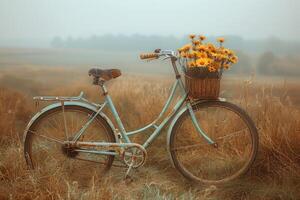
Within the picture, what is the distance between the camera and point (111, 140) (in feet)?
9.72

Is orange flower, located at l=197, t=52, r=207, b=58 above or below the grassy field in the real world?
above

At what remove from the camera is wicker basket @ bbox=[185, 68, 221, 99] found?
9.12 ft

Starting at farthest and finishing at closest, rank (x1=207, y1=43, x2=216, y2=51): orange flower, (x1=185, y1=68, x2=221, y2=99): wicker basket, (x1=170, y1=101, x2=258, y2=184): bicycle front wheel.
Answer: (x1=170, y1=101, x2=258, y2=184): bicycle front wheel → (x1=207, y1=43, x2=216, y2=51): orange flower → (x1=185, y1=68, x2=221, y2=99): wicker basket

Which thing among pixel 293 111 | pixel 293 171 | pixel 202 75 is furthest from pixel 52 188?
pixel 293 111

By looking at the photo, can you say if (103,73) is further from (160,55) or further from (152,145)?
(152,145)

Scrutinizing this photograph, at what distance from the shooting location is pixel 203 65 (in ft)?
9.18

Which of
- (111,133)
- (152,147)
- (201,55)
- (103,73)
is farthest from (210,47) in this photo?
(152,147)

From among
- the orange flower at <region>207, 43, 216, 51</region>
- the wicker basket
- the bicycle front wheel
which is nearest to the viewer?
the wicker basket

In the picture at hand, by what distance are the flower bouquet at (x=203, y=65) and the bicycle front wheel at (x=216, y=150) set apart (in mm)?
201

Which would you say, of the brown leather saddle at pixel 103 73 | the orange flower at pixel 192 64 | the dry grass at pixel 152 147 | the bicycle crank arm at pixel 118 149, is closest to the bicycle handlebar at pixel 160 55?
the orange flower at pixel 192 64

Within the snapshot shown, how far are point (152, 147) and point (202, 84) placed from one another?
3.47ft

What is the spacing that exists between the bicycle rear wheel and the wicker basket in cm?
63

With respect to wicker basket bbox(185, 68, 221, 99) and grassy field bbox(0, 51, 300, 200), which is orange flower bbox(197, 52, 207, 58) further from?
grassy field bbox(0, 51, 300, 200)

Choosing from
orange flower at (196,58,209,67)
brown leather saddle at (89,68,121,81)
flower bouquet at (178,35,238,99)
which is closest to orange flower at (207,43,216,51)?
flower bouquet at (178,35,238,99)
